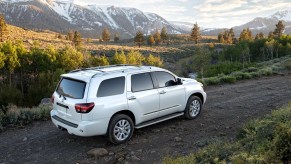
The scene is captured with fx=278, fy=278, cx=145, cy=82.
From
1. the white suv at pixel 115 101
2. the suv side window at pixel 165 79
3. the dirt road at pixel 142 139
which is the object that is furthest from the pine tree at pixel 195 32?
the white suv at pixel 115 101

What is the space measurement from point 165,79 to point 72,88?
2801 millimetres

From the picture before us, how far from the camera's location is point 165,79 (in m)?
8.34

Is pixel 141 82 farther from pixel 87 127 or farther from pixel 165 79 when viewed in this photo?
pixel 87 127

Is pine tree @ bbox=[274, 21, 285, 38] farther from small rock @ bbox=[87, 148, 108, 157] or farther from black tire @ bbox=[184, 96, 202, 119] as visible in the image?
small rock @ bbox=[87, 148, 108, 157]

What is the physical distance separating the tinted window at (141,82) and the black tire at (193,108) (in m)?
1.68

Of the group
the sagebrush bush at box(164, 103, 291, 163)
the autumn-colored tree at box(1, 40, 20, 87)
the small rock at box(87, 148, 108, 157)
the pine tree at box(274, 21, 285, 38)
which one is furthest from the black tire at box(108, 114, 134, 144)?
the pine tree at box(274, 21, 285, 38)

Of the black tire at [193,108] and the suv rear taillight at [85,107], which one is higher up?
the suv rear taillight at [85,107]

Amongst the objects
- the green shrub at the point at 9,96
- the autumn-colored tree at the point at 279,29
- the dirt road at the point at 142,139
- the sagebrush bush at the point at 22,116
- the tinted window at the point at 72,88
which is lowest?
the green shrub at the point at 9,96

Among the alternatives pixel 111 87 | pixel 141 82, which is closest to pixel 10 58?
pixel 141 82

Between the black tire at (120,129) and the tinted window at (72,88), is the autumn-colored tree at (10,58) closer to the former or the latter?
the tinted window at (72,88)

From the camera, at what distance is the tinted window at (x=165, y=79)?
26.8ft

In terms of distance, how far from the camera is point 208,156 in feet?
17.5

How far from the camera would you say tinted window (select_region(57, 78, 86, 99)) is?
6748 mm

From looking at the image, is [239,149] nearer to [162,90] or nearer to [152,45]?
[162,90]
